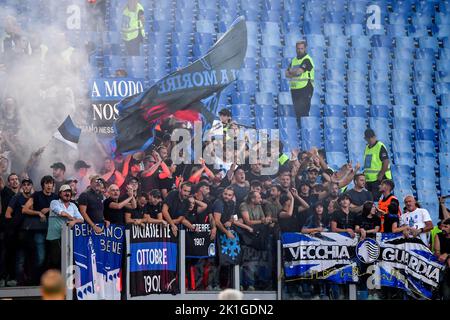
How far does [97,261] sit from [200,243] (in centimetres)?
150

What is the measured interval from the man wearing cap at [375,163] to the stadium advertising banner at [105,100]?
3.49 m

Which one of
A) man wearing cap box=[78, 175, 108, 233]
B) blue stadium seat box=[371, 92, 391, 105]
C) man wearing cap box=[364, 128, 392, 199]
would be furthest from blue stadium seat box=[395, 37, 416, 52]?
man wearing cap box=[78, 175, 108, 233]

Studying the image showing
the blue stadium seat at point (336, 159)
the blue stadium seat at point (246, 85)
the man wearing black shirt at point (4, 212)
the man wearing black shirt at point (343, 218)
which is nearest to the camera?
the man wearing black shirt at point (4, 212)

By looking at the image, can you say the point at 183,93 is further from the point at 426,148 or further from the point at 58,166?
the point at 426,148

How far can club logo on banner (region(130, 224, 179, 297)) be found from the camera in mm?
12805

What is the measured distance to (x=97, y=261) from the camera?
40.9ft

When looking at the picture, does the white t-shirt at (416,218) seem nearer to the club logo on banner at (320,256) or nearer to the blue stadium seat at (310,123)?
the club logo on banner at (320,256)

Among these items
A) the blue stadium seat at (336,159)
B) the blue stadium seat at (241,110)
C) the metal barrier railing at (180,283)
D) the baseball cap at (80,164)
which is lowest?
the metal barrier railing at (180,283)

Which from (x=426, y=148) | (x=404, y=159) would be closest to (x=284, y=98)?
(x=404, y=159)

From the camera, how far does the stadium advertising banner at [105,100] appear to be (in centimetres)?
1443

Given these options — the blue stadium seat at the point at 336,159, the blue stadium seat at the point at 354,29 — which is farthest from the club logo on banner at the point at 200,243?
the blue stadium seat at the point at 354,29

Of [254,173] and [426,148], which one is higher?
[426,148]

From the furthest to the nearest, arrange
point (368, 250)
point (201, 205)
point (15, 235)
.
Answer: point (368, 250) → point (201, 205) → point (15, 235)

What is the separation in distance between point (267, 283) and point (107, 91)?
345 cm
